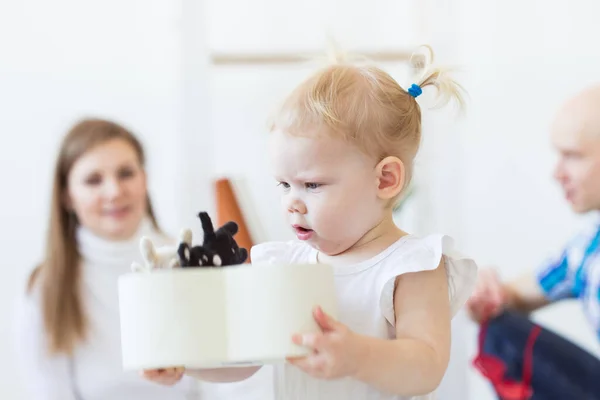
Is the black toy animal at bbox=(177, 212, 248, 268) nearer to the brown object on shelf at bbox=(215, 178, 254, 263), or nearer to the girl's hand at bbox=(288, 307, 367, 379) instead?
the girl's hand at bbox=(288, 307, 367, 379)

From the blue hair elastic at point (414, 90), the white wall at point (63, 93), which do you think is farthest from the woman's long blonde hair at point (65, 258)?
the blue hair elastic at point (414, 90)

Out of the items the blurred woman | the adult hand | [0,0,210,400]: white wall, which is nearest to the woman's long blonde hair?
the blurred woman

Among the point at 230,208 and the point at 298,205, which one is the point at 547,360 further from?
the point at 298,205

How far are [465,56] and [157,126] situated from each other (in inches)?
36.7

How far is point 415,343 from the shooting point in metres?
0.90

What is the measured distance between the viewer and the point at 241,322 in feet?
2.70

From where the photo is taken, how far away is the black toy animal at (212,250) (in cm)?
88

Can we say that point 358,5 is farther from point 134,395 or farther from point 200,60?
point 134,395

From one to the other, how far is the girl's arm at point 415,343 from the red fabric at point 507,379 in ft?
2.37

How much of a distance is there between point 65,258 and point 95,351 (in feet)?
0.77

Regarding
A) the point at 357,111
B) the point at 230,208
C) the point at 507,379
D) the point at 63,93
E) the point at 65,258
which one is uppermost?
the point at 63,93

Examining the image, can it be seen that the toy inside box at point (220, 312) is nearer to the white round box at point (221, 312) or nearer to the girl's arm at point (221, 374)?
the white round box at point (221, 312)

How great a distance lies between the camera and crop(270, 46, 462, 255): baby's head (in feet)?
3.09

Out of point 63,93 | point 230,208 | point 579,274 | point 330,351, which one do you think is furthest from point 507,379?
point 63,93
